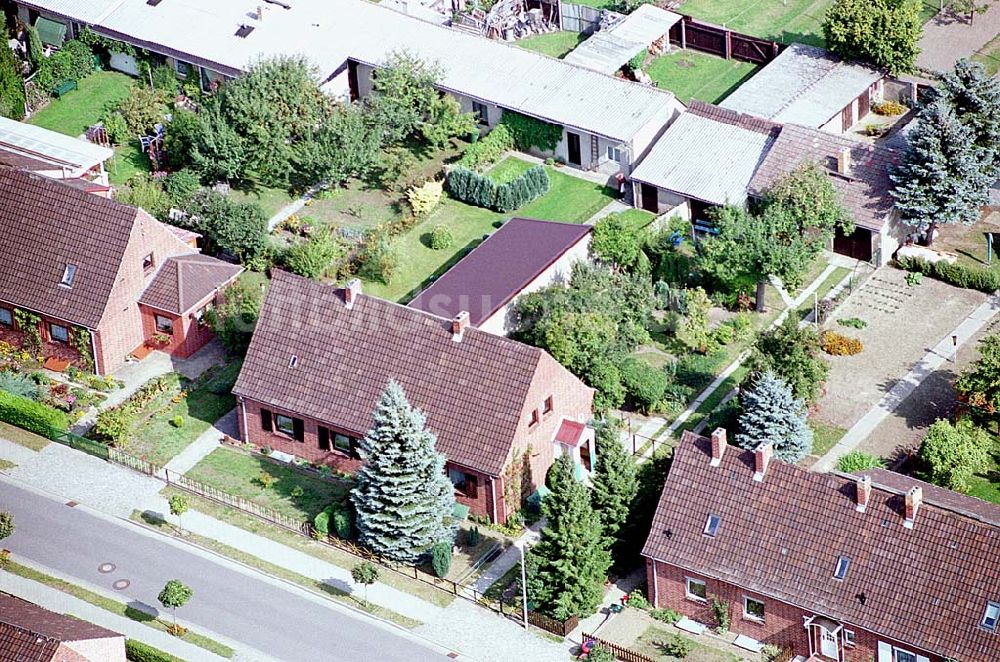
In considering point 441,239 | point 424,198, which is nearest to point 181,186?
point 424,198

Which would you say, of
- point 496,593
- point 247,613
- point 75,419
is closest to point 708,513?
point 496,593

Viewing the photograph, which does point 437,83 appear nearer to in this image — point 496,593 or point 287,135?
point 287,135

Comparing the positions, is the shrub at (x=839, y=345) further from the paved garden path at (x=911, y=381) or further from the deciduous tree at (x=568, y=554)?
the deciduous tree at (x=568, y=554)

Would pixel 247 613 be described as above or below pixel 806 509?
below

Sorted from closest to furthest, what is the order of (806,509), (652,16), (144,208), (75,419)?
(806,509) < (75,419) < (144,208) < (652,16)

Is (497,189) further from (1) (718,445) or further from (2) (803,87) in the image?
(1) (718,445)

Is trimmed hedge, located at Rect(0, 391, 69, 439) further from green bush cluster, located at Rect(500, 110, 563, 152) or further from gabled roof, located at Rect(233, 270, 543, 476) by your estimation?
green bush cluster, located at Rect(500, 110, 563, 152)

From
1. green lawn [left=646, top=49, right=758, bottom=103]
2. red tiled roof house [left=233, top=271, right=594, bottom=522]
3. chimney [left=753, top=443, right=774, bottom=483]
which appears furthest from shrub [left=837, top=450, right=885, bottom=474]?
green lawn [left=646, top=49, right=758, bottom=103]

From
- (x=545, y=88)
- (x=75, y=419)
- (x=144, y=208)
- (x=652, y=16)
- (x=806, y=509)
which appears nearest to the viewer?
(x=806, y=509)
